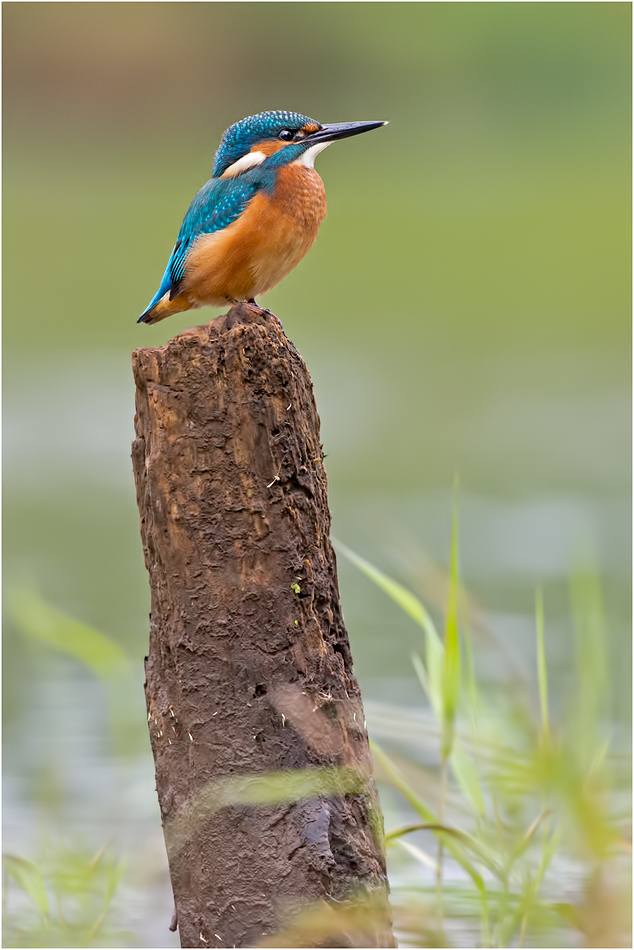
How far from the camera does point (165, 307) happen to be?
3.18 meters

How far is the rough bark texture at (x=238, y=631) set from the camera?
6.97ft

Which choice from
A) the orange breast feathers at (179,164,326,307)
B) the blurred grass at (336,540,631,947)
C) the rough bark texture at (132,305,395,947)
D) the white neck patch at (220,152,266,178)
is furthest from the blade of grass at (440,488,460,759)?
the white neck patch at (220,152,266,178)

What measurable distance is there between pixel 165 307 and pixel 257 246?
30 cm

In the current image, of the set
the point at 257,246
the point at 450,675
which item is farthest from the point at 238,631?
the point at 257,246

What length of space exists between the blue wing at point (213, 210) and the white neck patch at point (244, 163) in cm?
2

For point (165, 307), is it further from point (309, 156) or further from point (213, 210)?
point (309, 156)

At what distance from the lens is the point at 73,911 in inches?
96.7

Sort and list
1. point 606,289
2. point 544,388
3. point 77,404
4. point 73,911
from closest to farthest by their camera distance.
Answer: point 73,911 → point 77,404 → point 544,388 → point 606,289

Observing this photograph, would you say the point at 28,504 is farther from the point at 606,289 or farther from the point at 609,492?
the point at 606,289

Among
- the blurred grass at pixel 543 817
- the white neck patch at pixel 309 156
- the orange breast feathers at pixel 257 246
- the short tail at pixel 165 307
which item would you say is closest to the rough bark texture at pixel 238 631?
the blurred grass at pixel 543 817

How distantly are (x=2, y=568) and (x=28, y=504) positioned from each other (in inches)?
45.5

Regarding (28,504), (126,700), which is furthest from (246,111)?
(126,700)

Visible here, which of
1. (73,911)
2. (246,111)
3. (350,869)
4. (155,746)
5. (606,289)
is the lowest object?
(73,911)

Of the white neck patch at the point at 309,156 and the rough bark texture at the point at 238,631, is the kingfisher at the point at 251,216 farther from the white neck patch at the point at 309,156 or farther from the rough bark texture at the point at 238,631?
the rough bark texture at the point at 238,631
